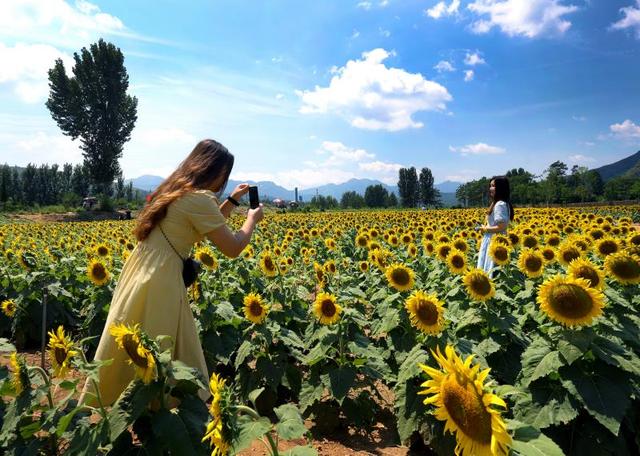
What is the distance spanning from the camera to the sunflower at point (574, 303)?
103 inches

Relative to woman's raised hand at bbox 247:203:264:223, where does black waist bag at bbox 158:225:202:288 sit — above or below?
below

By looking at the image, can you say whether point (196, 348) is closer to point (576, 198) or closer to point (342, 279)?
point (342, 279)

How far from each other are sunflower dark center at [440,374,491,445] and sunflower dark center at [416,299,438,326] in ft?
5.44

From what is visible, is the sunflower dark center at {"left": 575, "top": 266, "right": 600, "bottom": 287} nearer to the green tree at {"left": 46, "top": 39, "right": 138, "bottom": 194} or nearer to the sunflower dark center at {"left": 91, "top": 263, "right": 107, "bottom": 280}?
the sunflower dark center at {"left": 91, "top": 263, "right": 107, "bottom": 280}

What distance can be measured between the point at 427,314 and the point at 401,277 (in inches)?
45.1

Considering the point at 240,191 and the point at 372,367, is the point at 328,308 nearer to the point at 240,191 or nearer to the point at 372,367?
the point at 372,367

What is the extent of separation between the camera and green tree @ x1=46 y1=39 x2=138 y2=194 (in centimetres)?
4759

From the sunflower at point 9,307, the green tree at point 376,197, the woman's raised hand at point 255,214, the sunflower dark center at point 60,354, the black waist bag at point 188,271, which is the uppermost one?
the green tree at point 376,197

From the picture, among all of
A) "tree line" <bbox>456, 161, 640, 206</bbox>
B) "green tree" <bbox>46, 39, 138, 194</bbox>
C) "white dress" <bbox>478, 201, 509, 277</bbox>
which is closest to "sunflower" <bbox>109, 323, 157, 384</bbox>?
"white dress" <bbox>478, 201, 509, 277</bbox>

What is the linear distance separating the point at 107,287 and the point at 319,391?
292 centimetres

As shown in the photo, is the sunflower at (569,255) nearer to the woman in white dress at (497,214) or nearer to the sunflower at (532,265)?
the sunflower at (532,265)

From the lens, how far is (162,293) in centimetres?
258

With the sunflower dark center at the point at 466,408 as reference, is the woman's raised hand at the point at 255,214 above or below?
above

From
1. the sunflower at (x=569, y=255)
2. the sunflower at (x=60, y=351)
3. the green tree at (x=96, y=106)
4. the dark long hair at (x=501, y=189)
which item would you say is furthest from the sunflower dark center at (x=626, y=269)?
the green tree at (x=96, y=106)
